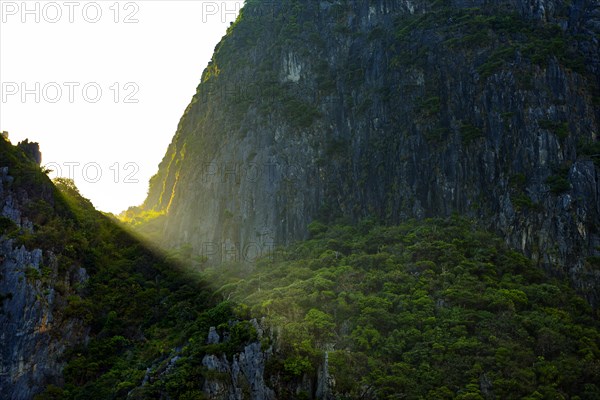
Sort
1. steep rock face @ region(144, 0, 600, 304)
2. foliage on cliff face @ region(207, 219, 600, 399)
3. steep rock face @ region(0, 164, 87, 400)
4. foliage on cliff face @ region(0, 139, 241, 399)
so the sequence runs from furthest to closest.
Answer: steep rock face @ region(144, 0, 600, 304), steep rock face @ region(0, 164, 87, 400), foliage on cliff face @ region(0, 139, 241, 399), foliage on cliff face @ region(207, 219, 600, 399)

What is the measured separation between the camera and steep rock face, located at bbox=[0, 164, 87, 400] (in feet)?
185

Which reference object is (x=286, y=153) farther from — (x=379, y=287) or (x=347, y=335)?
(x=347, y=335)

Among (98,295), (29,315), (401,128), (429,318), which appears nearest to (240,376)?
(429,318)

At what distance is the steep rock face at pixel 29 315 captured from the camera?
185ft

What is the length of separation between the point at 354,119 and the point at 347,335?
32.7 m

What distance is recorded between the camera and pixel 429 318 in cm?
5262

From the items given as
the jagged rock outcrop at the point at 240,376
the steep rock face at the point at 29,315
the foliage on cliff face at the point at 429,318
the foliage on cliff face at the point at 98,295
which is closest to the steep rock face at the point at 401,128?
the foliage on cliff face at the point at 429,318

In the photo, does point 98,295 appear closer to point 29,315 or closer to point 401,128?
point 29,315

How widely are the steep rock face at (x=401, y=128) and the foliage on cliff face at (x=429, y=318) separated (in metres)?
4.51

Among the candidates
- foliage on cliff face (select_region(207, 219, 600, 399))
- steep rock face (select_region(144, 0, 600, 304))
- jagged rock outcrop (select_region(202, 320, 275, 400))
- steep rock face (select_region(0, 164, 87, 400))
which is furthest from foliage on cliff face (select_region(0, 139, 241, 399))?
steep rock face (select_region(144, 0, 600, 304))

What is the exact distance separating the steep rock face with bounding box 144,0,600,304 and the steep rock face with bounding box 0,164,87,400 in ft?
56.9

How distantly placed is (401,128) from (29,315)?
1506 inches

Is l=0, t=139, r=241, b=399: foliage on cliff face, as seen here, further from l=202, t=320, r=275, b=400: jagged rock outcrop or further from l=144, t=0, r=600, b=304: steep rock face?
l=144, t=0, r=600, b=304: steep rock face

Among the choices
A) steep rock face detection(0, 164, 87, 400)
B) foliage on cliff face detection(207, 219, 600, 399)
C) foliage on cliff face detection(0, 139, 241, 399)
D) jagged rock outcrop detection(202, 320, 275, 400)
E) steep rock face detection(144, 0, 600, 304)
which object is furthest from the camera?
steep rock face detection(144, 0, 600, 304)
